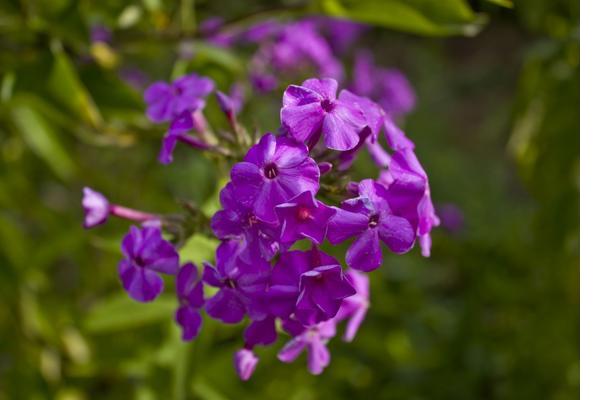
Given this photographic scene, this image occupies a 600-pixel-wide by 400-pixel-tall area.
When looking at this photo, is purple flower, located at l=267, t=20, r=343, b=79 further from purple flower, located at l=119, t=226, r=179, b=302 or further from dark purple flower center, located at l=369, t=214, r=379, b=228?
dark purple flower center, located at l=369, t=214, r=379, b=228

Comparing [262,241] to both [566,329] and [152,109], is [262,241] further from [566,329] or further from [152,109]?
[566,329]

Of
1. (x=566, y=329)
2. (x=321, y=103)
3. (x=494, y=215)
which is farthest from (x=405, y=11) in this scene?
(x=494, y=215)

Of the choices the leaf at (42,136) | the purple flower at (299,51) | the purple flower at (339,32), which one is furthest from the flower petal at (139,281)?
the purple flower at (339,32)

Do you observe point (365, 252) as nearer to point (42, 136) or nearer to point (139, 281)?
point (139, 281)

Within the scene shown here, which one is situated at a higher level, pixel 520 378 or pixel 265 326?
pixel 265 326

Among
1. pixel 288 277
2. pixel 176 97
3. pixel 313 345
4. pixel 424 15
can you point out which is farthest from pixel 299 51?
pixel 288 277

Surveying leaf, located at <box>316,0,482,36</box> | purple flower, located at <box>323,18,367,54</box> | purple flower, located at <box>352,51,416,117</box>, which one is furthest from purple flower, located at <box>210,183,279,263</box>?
purple flower, located at <box>323,18,367,54</box>
